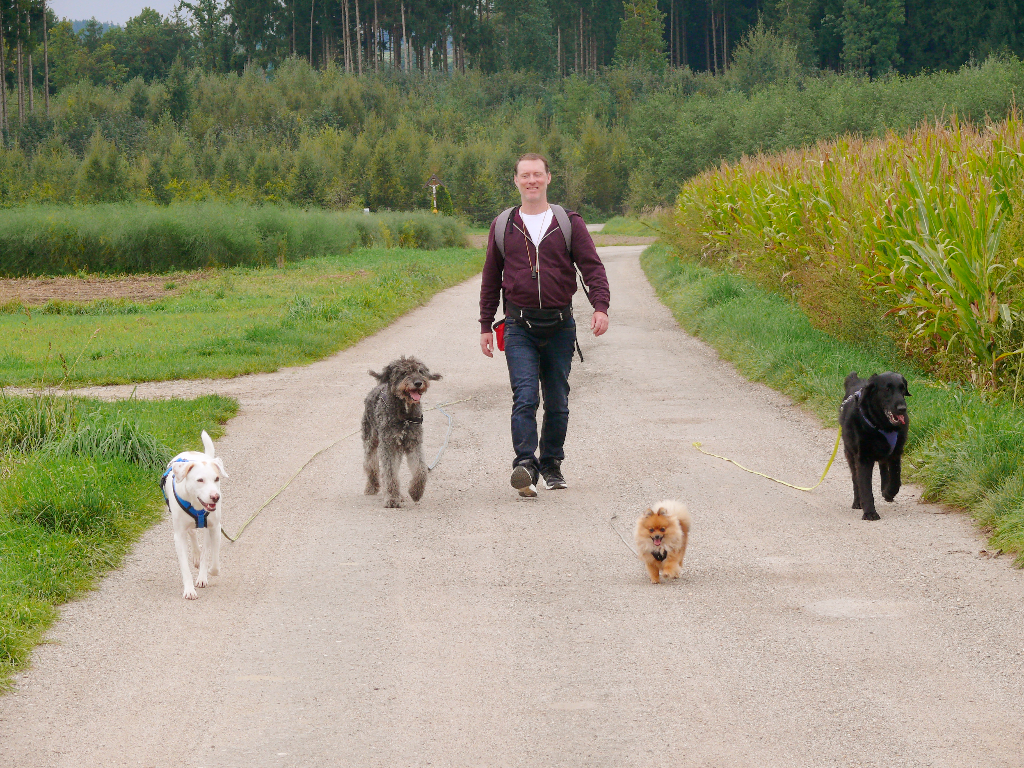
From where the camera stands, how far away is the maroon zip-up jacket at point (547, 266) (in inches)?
320

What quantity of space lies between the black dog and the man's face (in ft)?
8.65

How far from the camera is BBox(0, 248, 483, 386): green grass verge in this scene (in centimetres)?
1495

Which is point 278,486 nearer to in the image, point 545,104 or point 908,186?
point 908,186

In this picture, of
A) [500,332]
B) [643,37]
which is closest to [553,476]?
[500,332]

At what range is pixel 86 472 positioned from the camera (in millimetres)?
7875

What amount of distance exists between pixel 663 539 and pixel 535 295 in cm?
268

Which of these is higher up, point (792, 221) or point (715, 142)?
point (715, 142)

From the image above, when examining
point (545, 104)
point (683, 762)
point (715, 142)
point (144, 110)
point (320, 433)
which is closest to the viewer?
point (683, 762)

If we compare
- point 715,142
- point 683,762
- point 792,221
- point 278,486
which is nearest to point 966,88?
point 715,142

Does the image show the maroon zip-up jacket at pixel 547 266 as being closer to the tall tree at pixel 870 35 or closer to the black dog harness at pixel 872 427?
the black dog harness at pixel 872 427

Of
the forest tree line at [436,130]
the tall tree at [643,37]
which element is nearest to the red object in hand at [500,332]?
the forest tree line at [436,130]

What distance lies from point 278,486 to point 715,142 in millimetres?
60935

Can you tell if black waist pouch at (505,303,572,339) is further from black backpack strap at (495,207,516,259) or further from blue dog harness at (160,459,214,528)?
blue dog harness at (160,459,214,528)

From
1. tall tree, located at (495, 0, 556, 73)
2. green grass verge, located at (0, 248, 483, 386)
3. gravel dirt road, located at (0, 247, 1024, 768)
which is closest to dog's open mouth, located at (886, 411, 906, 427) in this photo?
gravel dirt road, located at (0, 247, 1024, 768)
